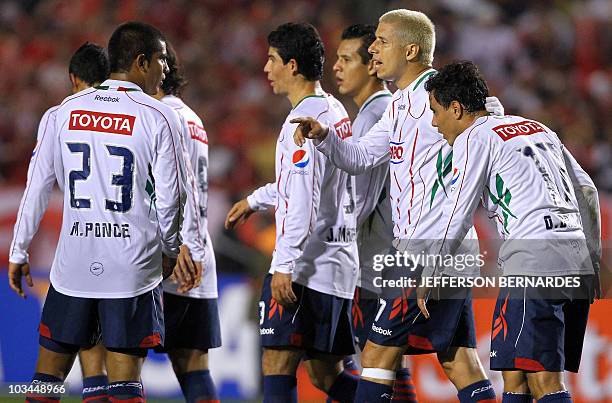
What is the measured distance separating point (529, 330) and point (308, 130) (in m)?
1.37

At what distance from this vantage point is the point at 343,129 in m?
5.36

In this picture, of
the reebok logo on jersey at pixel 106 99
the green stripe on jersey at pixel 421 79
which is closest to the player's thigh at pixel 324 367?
the green stripe on jersey at pixel 421 79

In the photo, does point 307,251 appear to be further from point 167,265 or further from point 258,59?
point 258,59

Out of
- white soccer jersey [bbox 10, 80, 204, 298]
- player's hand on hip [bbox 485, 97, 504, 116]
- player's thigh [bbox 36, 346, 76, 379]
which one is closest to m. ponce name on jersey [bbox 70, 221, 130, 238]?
white soccer jersey [bbox 10, 80, 204, 298]

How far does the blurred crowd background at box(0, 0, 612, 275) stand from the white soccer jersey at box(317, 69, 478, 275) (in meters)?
Result: 5.97

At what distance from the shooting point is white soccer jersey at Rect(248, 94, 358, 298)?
16.6 feet

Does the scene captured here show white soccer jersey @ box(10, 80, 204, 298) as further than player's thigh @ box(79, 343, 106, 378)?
No

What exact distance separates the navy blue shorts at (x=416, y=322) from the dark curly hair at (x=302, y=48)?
1305 millimetres

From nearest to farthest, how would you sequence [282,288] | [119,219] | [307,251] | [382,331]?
[119,219], [382,331], [282,288], [307,251]

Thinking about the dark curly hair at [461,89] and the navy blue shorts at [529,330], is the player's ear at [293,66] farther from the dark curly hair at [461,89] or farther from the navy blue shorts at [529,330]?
the navy blue shorts at [529,330]

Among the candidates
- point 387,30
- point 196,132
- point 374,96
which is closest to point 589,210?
point 387,30

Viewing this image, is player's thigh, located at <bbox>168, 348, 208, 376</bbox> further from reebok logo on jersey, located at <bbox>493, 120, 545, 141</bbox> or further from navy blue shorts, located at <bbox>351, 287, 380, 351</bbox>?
reebok logo on jersey, located at <bbox>493, 120, 545, 141</bbox>

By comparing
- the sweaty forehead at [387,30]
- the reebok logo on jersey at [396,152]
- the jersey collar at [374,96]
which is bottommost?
the reebok logo on jersey at [396,152]

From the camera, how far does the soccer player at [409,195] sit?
4797 millimetres
